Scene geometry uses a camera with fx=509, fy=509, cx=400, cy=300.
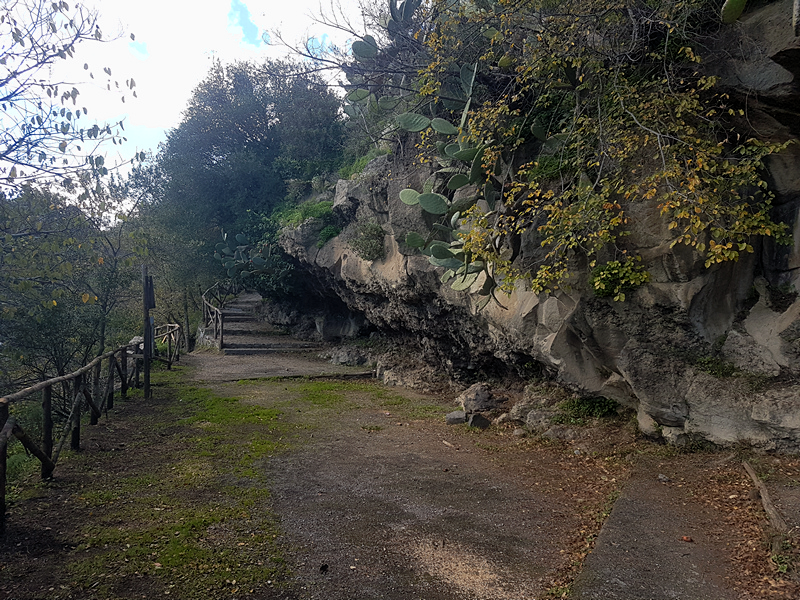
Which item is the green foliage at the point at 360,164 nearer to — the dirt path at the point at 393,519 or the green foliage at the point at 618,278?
the green foliage at the point at 618,278

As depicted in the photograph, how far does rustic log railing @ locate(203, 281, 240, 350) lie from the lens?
16.6 meters

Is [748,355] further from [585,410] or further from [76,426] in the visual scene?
[76,426]

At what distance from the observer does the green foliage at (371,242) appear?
12273mm

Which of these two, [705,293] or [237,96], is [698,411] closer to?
[705,293]

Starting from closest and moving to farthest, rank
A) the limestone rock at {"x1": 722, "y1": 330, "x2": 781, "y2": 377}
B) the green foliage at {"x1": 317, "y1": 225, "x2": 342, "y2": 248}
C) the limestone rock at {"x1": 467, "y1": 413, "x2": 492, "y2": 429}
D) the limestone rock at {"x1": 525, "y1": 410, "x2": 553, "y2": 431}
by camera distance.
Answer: the limestone rock at {"x1": 722, "y1": 330, "x2": 781, "y2": 377} → the limestone rock at {"x1": 525, "y1": 410, "x2": 553, "y2": 431} → the limestone rock at {"x1": 467, "y1": 413, "x2": 492, "y2": 429} → the green foliage at {"x1": 317, "y1": 225, "x2": 342, "y2": 248}

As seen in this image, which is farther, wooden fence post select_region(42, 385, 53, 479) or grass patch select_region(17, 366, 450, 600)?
wooden fence post select_region(42, 385, 53, 479)

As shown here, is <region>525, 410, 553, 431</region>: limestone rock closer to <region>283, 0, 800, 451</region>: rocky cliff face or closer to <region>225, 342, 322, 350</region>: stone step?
<region>283, 0, 800, 451</region>: rocky cliff face

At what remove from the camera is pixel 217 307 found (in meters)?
20.4

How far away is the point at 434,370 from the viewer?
11711mm

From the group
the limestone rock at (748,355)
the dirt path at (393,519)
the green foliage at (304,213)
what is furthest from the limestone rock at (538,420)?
the green foliage at (304,213)

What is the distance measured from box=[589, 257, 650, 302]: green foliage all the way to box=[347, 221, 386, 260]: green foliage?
670 centimetres

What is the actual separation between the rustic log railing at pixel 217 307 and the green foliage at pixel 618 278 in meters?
12.9

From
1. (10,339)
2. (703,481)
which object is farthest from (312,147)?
(703,481)

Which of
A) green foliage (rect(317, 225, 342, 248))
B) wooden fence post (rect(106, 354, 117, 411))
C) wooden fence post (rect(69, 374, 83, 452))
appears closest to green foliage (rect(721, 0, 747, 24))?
wooden fence post (rect(69, 374, 83, 452))
